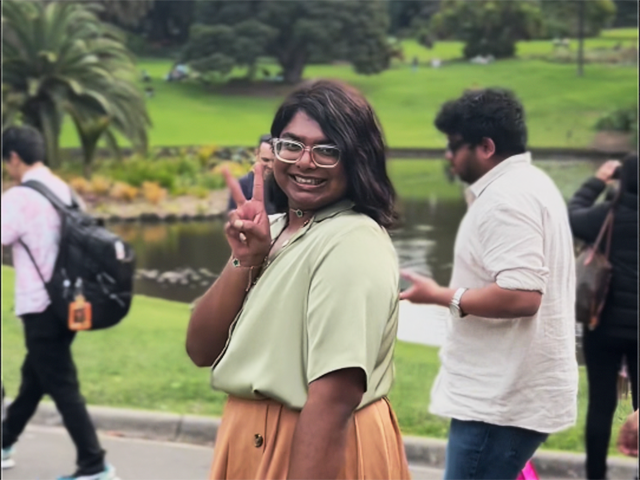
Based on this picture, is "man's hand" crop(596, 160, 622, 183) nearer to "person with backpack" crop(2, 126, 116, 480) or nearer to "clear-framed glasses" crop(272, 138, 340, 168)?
"person with backpack" crop(2, 126, 116, 480)

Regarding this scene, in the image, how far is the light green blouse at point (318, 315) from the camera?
214 centimetres

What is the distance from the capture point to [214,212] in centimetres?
2195

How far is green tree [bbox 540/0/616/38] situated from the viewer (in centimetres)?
3203

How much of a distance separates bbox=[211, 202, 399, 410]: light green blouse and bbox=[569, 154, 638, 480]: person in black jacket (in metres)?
2.58

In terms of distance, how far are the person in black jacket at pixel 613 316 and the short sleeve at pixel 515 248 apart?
4.93ft

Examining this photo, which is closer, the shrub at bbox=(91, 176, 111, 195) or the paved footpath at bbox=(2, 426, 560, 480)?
the paved footpath at bbox=(2, 426, 560, 480)

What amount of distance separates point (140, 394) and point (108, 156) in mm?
22332

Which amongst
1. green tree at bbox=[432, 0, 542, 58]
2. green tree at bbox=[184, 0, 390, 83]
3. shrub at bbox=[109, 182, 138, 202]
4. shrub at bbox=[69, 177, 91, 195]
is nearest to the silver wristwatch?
shrub at bbox=[109, 182, 138, 202]

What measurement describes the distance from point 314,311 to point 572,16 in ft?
113

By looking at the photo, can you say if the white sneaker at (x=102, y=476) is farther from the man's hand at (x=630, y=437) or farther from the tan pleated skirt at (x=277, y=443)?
the man's hand at (x=630, y=437)

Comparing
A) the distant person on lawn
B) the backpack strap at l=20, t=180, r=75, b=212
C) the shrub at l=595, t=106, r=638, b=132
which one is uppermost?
the distant person on lawn

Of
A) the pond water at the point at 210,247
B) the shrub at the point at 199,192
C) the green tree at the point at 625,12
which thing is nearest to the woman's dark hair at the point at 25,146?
the pond water at the point at 210,247

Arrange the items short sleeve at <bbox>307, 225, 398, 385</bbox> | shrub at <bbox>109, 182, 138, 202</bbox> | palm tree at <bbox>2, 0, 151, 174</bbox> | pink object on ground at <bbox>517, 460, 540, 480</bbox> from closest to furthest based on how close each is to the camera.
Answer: short sleeve at <bbox>307, 225, 398, 385</bbox> < pink object on ground at <bbox>517, 460, 540, 480</bbox> < shrub at <bbox>109, 182, 138, 202</bbox> < palm tree at <bbox>2, 0, 151, 174</bbox>

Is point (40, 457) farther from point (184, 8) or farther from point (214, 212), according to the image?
point (184, 8)
